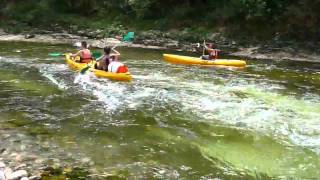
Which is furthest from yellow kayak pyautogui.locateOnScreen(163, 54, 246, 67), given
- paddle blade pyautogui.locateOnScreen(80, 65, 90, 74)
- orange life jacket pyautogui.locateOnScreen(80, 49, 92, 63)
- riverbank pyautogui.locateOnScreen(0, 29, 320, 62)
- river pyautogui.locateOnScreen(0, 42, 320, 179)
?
paddle blade pyautogui.locateOnScreen(80, 65, 90, 74)

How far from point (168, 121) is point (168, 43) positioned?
12.7 m

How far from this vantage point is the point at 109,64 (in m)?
14.3

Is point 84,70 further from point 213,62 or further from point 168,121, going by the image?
point 168,121

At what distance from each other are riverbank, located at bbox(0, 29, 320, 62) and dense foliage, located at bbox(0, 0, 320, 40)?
2.80ft

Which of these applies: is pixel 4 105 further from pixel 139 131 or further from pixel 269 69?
pixel 269 69

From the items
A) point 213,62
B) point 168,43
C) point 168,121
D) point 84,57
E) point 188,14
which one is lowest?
point 168,121

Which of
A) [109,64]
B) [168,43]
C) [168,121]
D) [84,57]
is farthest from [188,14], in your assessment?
[168,121]

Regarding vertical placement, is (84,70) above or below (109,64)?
below

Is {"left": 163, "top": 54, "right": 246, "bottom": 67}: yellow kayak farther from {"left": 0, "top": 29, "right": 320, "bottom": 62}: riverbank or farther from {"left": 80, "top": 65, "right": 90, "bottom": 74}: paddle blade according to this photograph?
{"left": 80, "top": 65, "right": 90, "bottom": 74}: paddle blade

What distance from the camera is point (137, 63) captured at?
17.8 m

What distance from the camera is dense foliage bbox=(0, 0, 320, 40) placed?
20.6m

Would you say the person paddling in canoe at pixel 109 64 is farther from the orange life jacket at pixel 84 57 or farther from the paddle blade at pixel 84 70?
the orange life jacket at pixel 84 57

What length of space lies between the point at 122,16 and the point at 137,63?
359 inches

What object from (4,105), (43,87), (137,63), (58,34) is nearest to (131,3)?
(58,34)
